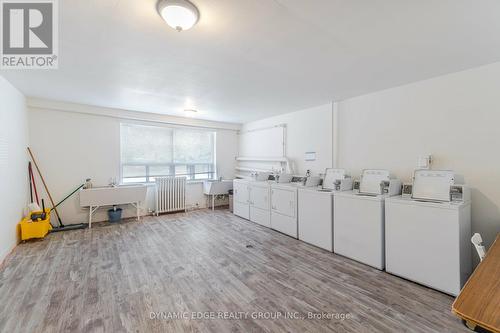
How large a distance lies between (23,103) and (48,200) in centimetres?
182

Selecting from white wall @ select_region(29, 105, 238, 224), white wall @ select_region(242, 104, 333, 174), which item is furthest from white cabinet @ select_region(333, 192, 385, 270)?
white wall @ select_region(29, 105, 238, 224)

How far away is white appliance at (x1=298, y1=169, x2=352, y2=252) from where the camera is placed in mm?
3289

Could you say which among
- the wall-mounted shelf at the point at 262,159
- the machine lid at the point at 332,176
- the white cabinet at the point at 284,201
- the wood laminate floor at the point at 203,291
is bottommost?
the wood laminate floor at the point at 203,291

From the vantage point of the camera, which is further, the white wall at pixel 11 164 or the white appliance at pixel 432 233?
the white wall at pixel 11 164

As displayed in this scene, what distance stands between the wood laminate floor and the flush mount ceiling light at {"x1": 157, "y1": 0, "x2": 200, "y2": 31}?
2391 mm

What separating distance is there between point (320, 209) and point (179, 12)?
3.04 metres

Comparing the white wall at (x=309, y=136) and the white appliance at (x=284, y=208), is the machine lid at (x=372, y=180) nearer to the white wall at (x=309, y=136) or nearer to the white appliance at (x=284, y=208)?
the white wall at (x=309, y=136)

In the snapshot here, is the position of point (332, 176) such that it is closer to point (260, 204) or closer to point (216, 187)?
point (260, 204)

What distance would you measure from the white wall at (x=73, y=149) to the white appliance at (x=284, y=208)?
133 inches

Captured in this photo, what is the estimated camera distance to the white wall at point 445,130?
245 centimetres

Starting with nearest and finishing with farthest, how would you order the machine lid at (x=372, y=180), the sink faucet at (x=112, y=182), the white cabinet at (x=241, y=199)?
the machine lid at (x=372, y=180) → the sink faucet at (x=112, y=182) → the white cabinet at (x=241, y=199)

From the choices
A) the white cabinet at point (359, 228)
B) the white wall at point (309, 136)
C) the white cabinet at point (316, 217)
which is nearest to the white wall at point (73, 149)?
the white wall at point (309, 136)

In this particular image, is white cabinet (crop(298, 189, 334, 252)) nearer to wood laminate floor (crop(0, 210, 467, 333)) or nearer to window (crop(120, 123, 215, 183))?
wood laminate floor (crop(0, 210, 467, 333))

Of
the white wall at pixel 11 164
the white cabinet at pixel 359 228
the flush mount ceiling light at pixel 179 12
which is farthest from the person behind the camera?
the white wall at pixel 11 164
